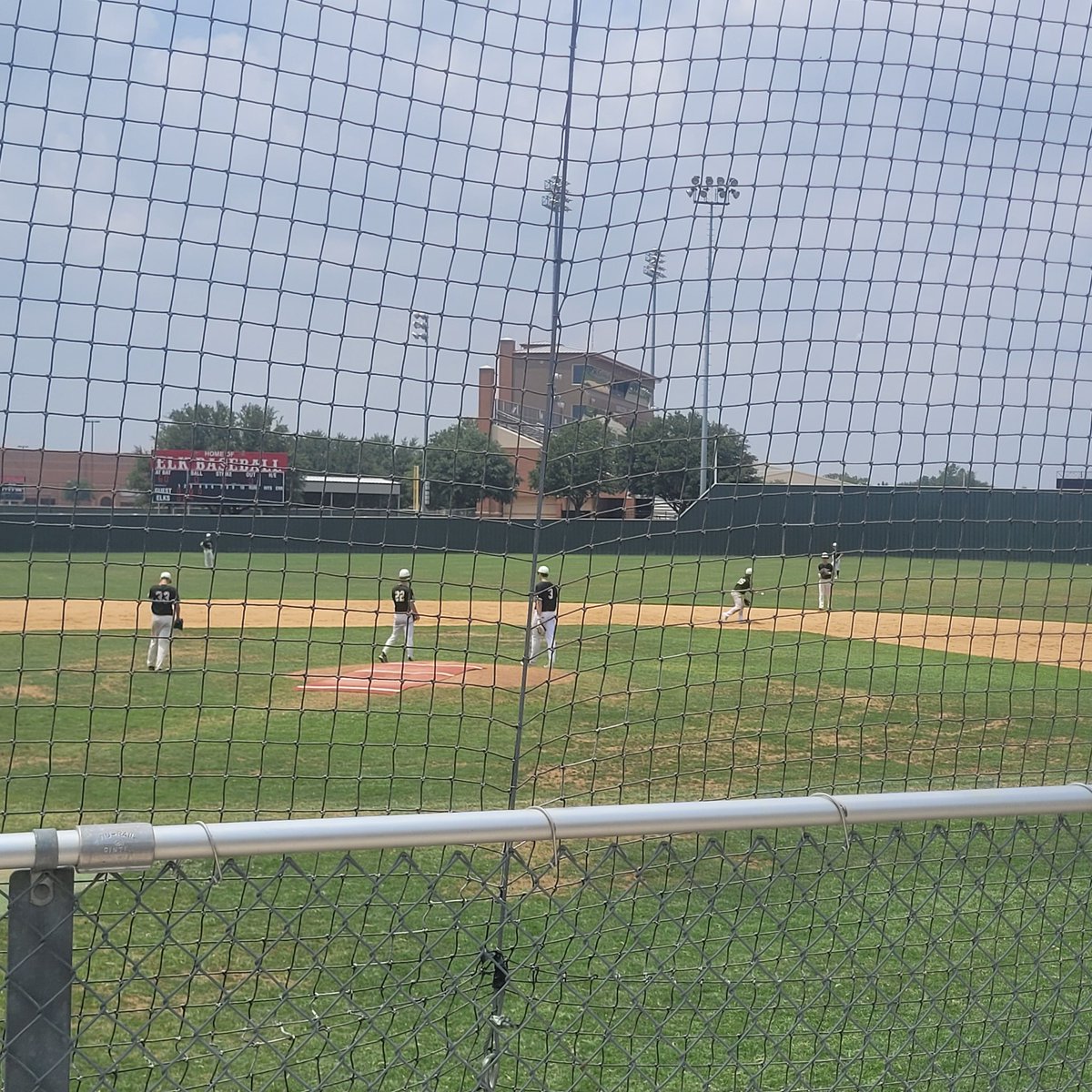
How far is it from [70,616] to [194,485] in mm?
20790

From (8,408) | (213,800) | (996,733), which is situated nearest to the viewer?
(8,408)

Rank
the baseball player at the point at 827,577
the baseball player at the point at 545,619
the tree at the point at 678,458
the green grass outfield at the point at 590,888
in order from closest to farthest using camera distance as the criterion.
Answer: the green grass outfield at the point at 590,888
the baseball player at the point at 545,619
the tree at the point at 678,458
the baseball player at the point at 827,577

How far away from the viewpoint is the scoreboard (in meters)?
4.00

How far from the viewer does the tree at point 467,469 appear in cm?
410

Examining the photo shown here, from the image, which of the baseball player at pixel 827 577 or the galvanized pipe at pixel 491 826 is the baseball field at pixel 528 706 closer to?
the baseball player at pixel 827 577

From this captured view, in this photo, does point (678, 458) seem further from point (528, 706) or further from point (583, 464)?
point (528, 706)

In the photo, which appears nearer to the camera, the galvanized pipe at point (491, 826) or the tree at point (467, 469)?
the galvanized pipe at point (491, 826)

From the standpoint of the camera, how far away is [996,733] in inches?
486

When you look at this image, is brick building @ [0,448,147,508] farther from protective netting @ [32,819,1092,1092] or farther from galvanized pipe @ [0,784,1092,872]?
galvanized pipe @ [0,784,1092,872]

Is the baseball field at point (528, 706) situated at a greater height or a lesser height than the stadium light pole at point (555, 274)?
lesser

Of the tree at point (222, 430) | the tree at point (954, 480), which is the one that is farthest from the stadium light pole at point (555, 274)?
the tree at point (954, 480)

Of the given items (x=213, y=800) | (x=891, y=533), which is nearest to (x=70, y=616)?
(x=213, y=800)

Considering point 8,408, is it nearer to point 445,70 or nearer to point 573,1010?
point 445,70

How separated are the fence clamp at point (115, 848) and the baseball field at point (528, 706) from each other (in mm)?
939
